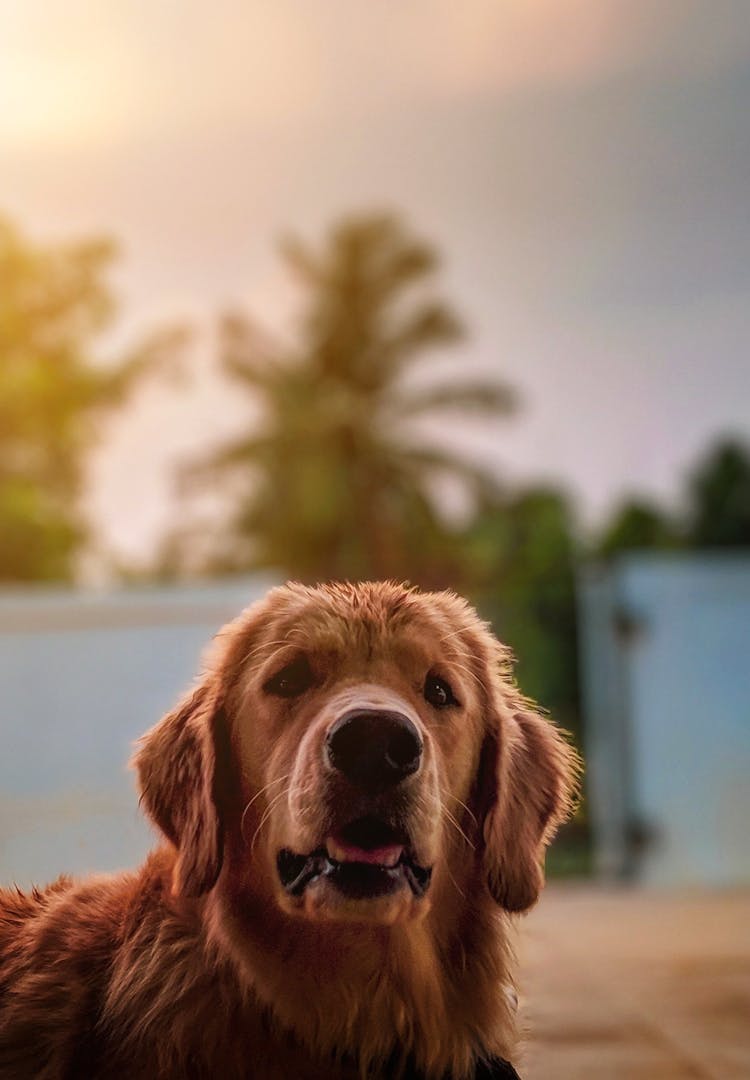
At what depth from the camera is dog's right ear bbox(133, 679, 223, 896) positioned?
1.25m

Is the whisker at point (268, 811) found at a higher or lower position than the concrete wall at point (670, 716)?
higher

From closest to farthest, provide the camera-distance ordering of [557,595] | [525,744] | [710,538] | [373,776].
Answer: [373,776], [525,744], [557,595], [710,538]

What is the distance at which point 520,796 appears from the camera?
52.9 inches

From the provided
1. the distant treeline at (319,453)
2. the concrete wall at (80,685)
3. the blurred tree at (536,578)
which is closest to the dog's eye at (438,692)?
the concrete wall at (80,685)

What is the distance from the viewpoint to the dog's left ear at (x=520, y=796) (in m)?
1.30

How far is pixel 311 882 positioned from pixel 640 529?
8.85m

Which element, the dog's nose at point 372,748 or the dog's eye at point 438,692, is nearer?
the dog's nose at point 372,748

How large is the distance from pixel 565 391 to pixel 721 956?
14.6 ft

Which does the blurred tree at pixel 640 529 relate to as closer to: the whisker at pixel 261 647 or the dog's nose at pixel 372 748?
the whisker at pixel 261 647

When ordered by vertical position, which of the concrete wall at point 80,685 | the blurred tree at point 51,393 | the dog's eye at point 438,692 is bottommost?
the concrete wall at point 80,685

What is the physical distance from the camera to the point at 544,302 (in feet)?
25.0

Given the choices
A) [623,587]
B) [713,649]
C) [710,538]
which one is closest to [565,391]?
[623,587]

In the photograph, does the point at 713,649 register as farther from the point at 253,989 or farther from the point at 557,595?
the point at 253,989

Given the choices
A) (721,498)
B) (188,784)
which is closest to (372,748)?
(188,784)
